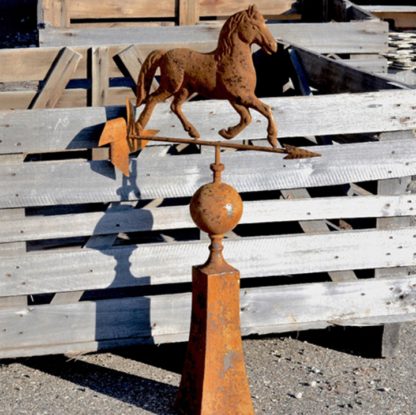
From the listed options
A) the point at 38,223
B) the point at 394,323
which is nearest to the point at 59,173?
the point at 38,223

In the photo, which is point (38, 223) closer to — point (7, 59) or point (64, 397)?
point (64, 397)

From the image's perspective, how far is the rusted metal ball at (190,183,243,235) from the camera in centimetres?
384

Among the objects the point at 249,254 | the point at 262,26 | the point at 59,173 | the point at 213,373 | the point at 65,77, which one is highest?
the point at 262,26

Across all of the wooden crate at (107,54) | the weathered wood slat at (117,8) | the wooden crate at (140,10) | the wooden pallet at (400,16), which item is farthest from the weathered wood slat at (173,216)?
the wooden pallet at (400,16)

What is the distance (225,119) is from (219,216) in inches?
29.2

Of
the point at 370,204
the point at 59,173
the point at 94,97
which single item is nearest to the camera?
the point at 59,173

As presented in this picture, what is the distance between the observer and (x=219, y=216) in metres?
3.84

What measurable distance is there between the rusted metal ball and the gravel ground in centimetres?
95

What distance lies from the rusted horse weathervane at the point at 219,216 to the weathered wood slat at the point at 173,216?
0.47 metres

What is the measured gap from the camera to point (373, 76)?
5016 millimetres

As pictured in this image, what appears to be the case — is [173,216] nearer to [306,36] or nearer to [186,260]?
[186,260]

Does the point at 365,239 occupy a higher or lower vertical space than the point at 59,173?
lower

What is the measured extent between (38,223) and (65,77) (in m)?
1.05

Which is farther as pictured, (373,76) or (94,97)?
(94,97)
